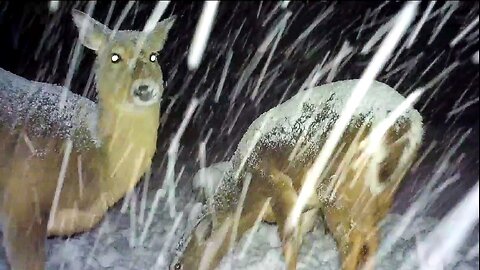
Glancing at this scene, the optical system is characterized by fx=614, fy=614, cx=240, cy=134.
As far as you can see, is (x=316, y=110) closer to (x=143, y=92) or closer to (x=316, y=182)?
(x=316, y=182)

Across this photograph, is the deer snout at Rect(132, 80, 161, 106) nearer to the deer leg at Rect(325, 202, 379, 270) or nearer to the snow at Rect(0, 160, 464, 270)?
the snow at Rect(0, 160, 464, 270)

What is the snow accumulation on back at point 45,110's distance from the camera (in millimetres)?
1115

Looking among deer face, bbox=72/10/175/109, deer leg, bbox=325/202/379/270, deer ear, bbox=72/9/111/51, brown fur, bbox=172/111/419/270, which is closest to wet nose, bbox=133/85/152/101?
deer face, bbox=72/10/175/109

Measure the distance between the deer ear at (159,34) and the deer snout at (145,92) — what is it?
0.25ft

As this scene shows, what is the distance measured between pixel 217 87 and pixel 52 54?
1.07 feet

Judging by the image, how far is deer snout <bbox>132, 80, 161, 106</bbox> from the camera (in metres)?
1.06

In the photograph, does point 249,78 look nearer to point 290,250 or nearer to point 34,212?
point 290,250

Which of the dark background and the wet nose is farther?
the dark background

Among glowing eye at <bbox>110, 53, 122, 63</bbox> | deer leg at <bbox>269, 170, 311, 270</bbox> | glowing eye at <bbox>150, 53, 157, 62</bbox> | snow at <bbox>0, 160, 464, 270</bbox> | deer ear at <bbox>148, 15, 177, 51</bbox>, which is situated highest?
deer ear at <bbox>148, 15, 177, 51</bbox>

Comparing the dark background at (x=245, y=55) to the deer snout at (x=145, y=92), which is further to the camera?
the dark background at (x=245, y=55)

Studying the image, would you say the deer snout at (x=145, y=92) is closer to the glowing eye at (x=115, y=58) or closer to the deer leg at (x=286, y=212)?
the glowing eye at (x=115, y=58)

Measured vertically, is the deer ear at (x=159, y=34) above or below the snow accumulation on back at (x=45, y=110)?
above

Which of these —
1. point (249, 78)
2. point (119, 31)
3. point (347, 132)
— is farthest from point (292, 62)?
point (119, 31)

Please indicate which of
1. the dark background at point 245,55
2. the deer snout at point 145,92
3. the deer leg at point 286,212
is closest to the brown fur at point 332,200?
the deer leg at point 286,212
